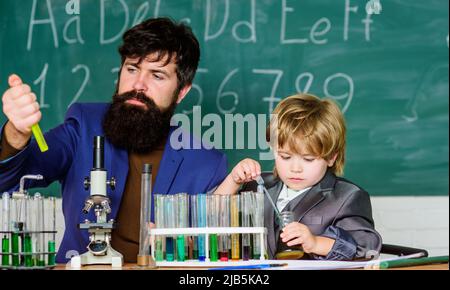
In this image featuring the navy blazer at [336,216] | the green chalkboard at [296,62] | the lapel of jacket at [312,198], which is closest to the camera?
the navy blazer at [336,216]

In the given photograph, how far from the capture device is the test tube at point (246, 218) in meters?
1.68

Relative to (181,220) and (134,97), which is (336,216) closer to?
(181,220)

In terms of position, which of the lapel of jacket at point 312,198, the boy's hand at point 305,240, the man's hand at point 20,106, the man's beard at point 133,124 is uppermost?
the man's beard at point 133,124

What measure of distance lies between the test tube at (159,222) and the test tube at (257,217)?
0.20m

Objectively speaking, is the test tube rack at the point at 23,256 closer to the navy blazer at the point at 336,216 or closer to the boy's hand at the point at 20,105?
the boy's hand at the point at 20,105

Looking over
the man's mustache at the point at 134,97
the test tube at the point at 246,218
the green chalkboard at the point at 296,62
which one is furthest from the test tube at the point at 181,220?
the green chalkboard at the point at 296,62

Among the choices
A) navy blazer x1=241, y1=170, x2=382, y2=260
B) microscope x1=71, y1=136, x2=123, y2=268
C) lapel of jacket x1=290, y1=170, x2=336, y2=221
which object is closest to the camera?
microscope x1=71, y1=136, x2=123, y2=268

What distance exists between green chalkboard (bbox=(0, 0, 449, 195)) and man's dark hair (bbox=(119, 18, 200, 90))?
412 mm

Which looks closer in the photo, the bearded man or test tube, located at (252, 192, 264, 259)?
test tube, located at (252, 192, 264, 259)

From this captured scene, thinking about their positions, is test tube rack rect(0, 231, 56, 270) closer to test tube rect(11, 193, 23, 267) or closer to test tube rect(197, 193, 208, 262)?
test tube rect(11, 193, 23, 267)

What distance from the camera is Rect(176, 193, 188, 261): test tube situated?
1.67 metres

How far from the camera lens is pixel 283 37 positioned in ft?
9.93

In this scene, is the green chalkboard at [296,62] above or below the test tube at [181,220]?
above

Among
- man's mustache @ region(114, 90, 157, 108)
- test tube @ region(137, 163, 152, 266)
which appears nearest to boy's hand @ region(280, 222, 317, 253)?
test tube @ region(137, 163, 152, 266)
